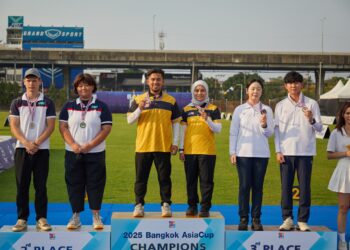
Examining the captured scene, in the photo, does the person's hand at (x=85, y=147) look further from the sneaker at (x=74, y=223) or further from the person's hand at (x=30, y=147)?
the sneaker at (x=74, y=223)

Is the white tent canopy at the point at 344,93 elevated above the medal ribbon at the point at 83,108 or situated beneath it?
elevated above

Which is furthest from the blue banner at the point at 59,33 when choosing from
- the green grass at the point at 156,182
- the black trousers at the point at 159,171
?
the black trousers at the point at 159,171

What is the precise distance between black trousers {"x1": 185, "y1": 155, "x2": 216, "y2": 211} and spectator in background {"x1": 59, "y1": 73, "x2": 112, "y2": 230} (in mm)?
900

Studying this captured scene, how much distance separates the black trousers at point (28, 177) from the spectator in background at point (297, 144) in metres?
2.33

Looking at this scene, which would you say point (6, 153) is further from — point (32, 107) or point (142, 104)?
point (142, 104)

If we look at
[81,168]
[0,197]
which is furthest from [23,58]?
[81,168]

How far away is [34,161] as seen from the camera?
4.43m

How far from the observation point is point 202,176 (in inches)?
185

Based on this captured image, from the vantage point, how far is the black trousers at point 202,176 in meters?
4.67

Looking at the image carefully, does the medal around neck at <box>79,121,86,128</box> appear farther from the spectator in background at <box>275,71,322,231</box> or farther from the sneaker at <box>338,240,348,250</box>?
the sneaker at <box>338,240,348,250</box>

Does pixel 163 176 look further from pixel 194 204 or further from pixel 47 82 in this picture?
pixel 47 82

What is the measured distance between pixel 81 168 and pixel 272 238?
1.95 meters

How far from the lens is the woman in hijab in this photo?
4680mm

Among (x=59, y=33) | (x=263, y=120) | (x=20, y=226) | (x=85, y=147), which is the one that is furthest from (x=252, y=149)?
(x=59, y=33)
